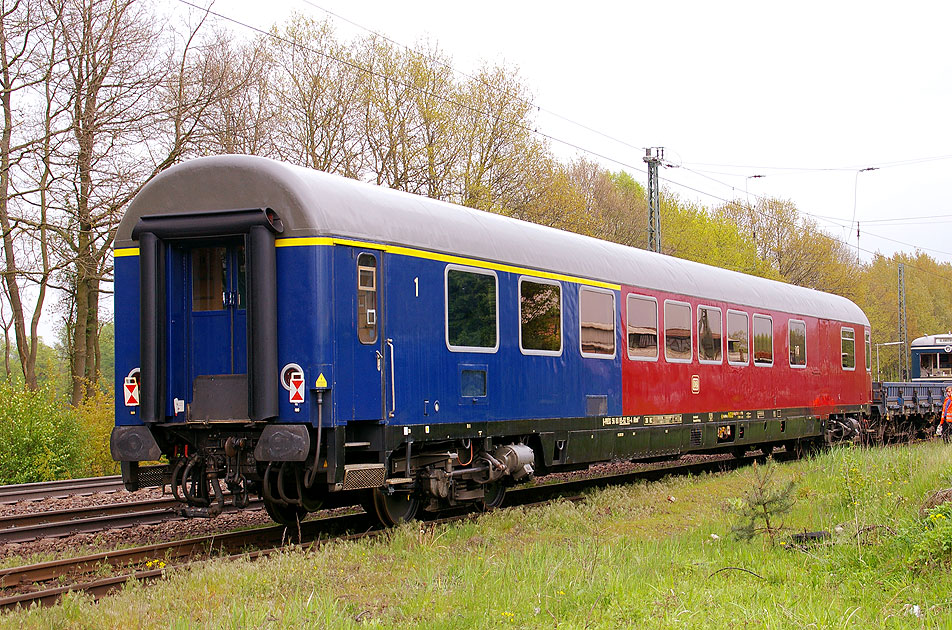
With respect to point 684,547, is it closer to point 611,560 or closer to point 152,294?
point 611,560

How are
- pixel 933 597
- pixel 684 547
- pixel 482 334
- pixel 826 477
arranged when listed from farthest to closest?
pixel 826 477, pixel 482 334, pixel 684 547, pixel 933 597

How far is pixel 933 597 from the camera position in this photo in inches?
249

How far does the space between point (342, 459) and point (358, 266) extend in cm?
185

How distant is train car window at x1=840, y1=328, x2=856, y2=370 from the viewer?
21.0 meters

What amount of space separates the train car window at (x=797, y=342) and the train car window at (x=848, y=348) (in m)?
2.21

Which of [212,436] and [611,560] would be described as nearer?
[611,560]

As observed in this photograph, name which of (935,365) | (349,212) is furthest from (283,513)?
(935,365)

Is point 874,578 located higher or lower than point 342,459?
lower

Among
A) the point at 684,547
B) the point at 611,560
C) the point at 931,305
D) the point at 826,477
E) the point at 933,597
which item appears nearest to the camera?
the point at 933,597

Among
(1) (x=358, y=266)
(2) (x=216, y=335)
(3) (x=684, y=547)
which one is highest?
(1) (x=358, y=266)

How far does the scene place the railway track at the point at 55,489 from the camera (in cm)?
1367

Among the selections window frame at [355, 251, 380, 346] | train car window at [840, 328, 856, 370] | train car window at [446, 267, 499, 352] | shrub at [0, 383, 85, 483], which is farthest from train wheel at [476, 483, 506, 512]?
train car window at [840, 328, 856, 370]

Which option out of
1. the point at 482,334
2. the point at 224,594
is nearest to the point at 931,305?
the point at 482,334

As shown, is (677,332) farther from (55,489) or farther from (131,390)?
(55,489)
